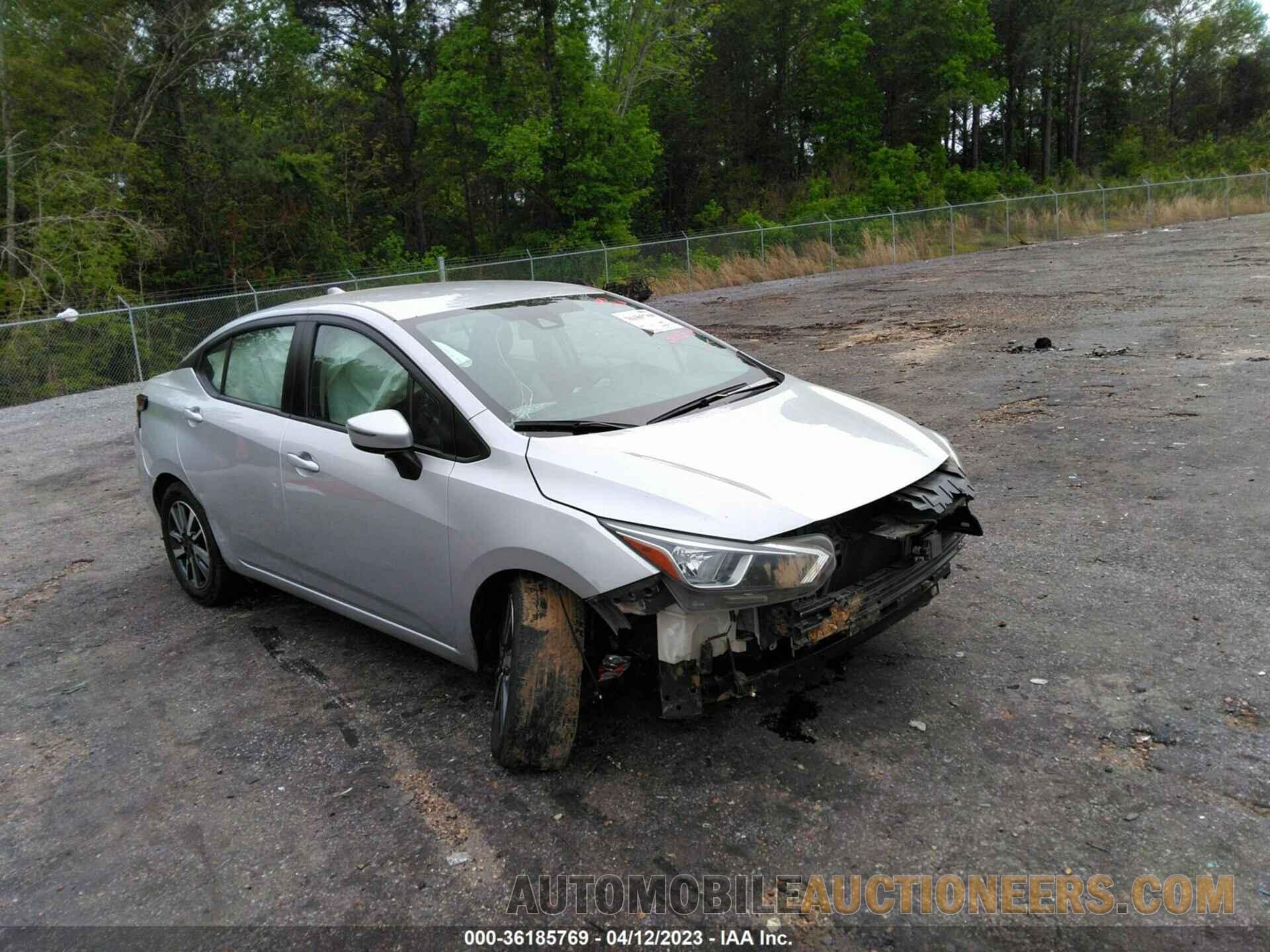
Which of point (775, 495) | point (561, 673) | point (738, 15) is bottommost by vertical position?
point (561, 673)

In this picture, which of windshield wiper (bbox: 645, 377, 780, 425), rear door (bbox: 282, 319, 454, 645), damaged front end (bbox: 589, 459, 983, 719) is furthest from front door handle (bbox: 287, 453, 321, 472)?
damaged front end (bbox: 589, 459, 983, 719)

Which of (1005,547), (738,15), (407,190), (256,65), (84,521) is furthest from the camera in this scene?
(738,15)

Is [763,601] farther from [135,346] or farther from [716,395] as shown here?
[135,346]

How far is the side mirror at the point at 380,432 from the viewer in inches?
142

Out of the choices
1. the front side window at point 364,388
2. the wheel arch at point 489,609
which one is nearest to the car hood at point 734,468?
the wheel arch at point 489,609

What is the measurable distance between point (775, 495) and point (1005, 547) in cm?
261

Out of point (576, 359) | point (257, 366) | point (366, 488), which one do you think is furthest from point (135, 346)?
point (576, 359)

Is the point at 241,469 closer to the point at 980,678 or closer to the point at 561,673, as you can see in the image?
the point at 561,673

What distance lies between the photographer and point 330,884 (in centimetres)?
297

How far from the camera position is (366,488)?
156 inches

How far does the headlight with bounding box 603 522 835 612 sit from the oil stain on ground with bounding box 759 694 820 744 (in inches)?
28.5

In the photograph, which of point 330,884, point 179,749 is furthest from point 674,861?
point 179,749

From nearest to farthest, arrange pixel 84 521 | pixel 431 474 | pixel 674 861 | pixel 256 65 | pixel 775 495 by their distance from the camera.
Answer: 1. pixel 674 861
2. pixel 775 495
3. pixel 431 474
4. pixel 84 521
5. pixel 256 65

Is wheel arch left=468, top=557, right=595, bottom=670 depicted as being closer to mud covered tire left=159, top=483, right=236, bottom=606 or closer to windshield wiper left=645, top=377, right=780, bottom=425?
windshield wiper left=645, top=377, right=780, bottom=425
